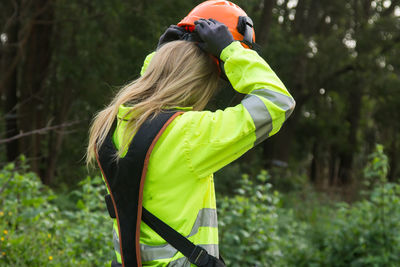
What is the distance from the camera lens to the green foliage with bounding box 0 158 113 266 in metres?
3.74

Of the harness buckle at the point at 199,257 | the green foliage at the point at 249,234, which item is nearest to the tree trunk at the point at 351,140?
the green foliage at the point at 249,234

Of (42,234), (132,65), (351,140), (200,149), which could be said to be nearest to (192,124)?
(200,149)

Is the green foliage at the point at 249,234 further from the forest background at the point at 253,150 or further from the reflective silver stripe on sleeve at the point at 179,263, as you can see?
the reflective silver stripe on sleeve at the point at 179,263

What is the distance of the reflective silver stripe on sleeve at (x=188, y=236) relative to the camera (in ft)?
5.40

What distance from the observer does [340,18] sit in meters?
19.0

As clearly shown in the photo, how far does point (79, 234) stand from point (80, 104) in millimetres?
8261

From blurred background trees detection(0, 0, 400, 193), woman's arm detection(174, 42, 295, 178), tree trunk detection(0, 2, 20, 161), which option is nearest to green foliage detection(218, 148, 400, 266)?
blurred background trees detection(0, 0, 400, 193)

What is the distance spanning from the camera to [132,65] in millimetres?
5832

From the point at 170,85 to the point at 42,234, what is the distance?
294 centimetres

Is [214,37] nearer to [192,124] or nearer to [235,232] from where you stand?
[192,124]

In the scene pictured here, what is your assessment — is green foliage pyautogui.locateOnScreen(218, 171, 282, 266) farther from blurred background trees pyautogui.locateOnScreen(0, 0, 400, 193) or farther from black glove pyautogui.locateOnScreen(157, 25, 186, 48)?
black glove pyautogui.locateOnScreen(157, 25, 186, 48)

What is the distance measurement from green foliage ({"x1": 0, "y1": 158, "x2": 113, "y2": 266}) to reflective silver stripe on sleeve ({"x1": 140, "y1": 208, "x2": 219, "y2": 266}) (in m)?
2.18

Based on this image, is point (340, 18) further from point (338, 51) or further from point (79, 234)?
point (79, 234)

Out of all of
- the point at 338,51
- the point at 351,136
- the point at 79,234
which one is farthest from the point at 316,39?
the point at 79,234
